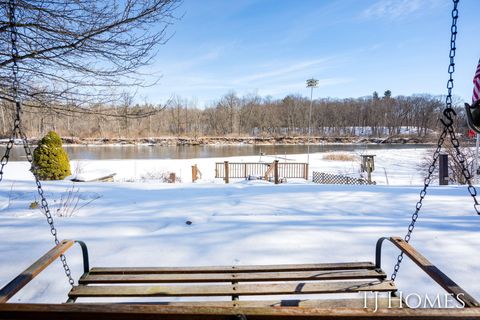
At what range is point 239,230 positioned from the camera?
3414mm

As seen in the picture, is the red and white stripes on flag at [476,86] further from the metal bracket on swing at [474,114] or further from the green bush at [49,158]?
the green bush at [49,158]

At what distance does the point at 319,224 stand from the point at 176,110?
67130mm

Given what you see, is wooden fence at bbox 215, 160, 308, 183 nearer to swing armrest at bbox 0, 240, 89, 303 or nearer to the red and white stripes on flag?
the red and white stripes on flag

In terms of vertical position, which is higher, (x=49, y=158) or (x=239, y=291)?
(x=49, y=158)

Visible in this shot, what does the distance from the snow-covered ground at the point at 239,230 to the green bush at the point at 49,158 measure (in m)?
6.29

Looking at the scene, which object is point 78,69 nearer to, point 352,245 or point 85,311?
point 85,311

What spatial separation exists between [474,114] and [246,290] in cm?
199

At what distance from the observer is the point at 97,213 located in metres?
4.43

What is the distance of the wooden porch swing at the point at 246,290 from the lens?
1024 mm

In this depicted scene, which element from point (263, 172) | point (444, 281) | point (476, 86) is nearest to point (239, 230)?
point (444, 281)

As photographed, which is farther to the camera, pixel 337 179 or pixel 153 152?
pixel 153 152

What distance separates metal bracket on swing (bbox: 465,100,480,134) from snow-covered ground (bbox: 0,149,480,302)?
130 cm

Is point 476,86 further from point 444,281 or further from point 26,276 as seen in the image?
point 26,276

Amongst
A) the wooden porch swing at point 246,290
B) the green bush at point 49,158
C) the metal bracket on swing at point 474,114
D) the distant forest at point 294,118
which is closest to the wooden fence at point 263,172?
the green bush at point 49,158
